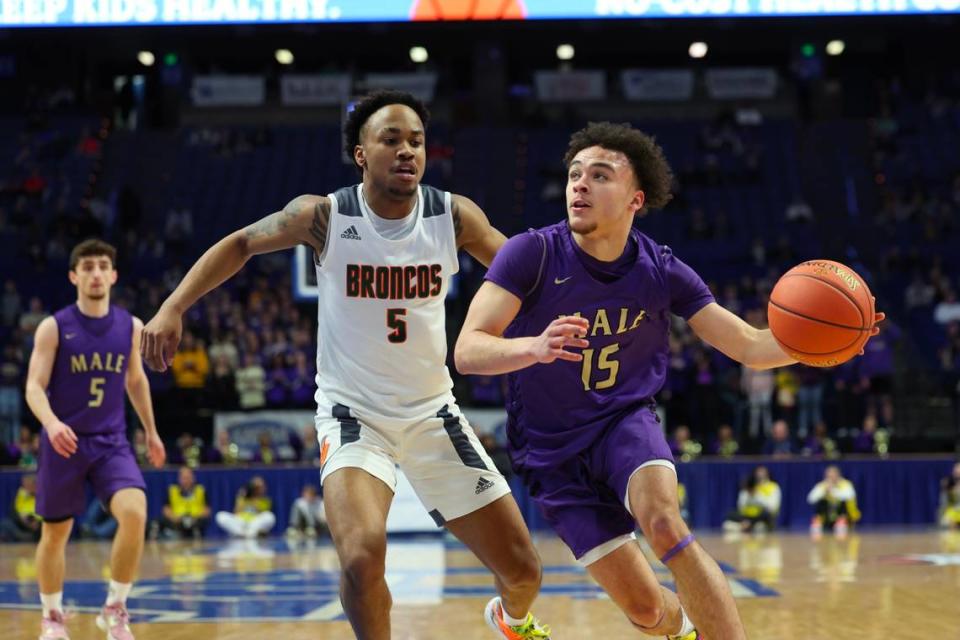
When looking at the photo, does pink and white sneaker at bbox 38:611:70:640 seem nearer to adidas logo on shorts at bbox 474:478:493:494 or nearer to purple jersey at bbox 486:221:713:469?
adidas logo on shorts at bbox 474:478:493:494

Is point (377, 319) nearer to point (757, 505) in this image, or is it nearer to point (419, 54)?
point (757, 505)

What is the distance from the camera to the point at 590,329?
4.89 m

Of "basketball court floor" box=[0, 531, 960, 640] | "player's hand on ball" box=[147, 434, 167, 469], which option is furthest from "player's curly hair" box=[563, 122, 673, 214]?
"player's hand on ball" box=[147, 434, 167, 469]

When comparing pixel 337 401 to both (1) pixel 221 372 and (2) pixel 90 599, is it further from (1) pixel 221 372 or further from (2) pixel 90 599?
(1) pixel 221 372

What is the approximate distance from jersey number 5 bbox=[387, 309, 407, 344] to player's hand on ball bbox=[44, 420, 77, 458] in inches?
101

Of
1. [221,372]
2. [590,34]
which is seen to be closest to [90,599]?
[221,372]

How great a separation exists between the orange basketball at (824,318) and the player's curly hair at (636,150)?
0.73 meters

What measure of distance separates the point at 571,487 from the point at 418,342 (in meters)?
0.90

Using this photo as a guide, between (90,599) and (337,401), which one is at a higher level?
(337,401)

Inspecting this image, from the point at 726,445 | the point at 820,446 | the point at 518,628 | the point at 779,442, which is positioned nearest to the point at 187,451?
the point at 726,445

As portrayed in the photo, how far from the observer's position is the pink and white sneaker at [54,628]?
688cm

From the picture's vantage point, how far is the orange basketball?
184 inches

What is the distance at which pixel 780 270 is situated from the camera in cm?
2295

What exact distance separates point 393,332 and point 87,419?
9.64ft
